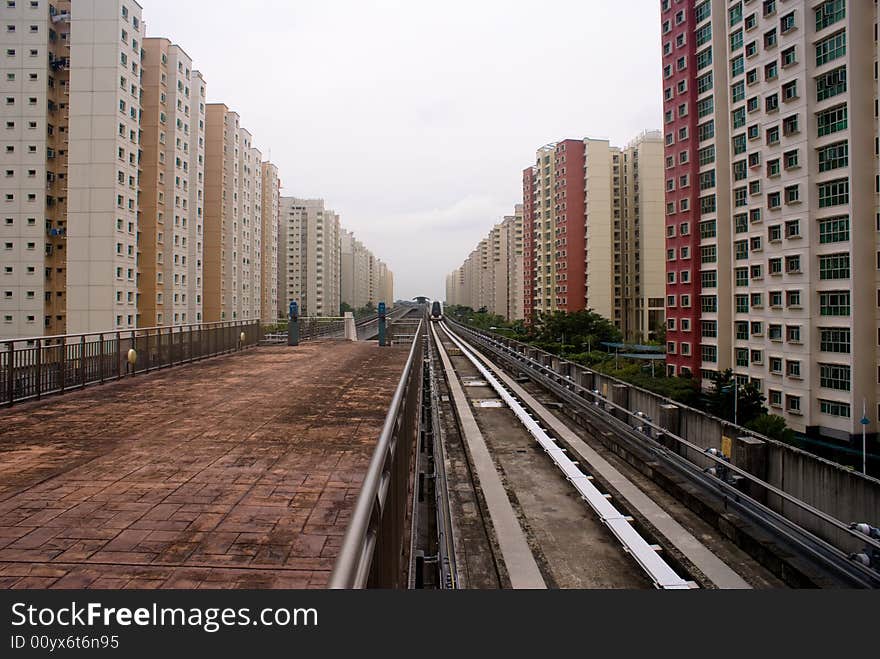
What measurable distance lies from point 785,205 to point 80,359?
3401cm

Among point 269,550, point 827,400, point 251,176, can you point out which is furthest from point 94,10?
point 827,400

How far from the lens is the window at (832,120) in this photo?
90.1ft

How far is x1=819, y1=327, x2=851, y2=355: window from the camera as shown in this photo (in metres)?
26.8

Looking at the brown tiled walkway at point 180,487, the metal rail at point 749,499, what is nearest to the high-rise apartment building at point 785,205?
the metal rail at point 749,499

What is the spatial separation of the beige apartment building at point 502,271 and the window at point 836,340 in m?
77.0

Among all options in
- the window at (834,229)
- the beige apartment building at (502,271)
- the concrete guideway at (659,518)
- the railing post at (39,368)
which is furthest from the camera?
the beige apartment building at (502,271)

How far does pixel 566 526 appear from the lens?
9.45 meters

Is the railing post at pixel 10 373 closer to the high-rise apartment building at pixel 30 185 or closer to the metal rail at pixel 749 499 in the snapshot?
the metal rail at pixel 749 499

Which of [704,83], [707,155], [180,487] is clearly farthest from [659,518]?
[704,83]

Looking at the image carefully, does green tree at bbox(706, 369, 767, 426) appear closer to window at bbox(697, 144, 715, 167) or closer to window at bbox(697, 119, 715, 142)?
window at bbox(697, 144, 715, 167)

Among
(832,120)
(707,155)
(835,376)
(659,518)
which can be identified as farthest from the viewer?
(707,155)

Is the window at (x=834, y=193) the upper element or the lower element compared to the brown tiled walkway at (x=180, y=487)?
upper

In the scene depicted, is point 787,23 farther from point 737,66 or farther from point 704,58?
point 704,58

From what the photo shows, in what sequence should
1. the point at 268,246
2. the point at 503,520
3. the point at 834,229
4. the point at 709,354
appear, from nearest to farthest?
1. the point at 503,520
2. the point at 834,229
3. the point at 709,354
4. the point at 268,246
